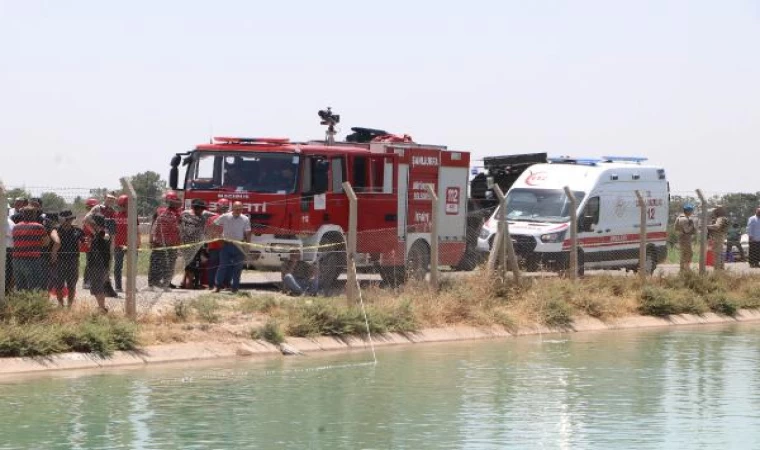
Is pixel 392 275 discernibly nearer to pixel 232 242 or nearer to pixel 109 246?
pixel 232 242

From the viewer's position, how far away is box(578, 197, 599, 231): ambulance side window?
33281mm

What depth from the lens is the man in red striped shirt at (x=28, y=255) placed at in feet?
68.5

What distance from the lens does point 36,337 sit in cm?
1841

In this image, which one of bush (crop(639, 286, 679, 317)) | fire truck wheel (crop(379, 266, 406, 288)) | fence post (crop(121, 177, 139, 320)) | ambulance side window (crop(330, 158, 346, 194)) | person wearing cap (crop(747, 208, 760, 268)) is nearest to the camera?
fence post (crop(121, 177, 139, 320))

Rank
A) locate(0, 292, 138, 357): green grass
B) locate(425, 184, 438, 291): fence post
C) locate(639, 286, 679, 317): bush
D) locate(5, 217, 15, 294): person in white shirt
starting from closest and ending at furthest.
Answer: locate(0, 292, 138, 357): green grass, locate(5, 217, 15, 294): person in white shirt, locate(425, 184, 438, 291): fence post, locate(639, 286, 679, 317): bush

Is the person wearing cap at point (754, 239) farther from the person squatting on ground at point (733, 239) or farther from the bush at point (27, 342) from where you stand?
the bush at point (27, 342)

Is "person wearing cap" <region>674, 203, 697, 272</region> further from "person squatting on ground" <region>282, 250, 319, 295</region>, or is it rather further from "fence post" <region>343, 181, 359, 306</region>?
"fence post" <region>343, 181, 359, 306</region>

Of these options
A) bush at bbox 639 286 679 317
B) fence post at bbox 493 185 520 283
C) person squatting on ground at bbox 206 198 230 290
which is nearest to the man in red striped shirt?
person squatting on ground at bbox 206 198 230 290

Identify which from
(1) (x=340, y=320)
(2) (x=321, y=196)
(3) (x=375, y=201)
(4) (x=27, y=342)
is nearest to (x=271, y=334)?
(1) (x=340, y=320)

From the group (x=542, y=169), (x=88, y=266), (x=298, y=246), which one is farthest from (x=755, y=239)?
(x=88, y=266)

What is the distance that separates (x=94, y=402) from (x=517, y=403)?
14.5ft

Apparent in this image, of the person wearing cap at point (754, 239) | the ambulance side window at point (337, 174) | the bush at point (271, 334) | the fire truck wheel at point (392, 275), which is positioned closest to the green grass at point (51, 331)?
the bush at point (271, 334)

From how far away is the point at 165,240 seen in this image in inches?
1011

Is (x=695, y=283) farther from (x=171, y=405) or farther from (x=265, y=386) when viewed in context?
(x=171, y=405)
